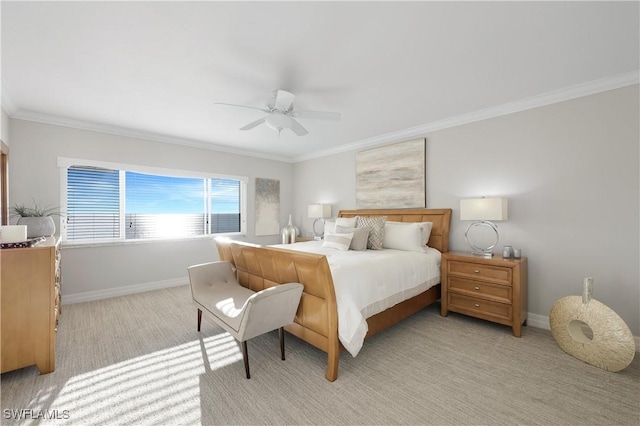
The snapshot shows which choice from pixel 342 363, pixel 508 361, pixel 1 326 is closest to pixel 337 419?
pixel 342 363

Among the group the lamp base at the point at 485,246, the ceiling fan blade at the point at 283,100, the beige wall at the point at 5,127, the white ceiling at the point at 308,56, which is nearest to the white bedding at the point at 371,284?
the lamp base at the point at 485,246

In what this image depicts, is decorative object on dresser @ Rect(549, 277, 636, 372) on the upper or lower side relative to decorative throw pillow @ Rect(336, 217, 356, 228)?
lower

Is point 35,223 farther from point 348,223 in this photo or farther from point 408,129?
point 408,129

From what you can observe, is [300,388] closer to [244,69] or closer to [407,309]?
[407,309]

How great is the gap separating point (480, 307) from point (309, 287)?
212cm

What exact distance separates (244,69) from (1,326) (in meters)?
2.77

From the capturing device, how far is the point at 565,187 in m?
2.91

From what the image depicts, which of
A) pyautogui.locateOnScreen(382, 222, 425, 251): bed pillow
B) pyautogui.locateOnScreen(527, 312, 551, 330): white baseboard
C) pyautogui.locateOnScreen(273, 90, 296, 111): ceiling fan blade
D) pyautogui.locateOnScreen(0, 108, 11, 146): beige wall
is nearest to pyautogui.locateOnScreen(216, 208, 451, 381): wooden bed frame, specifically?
pyautogui.locateOnScreen(382, 222, 425, 251): bed pillow

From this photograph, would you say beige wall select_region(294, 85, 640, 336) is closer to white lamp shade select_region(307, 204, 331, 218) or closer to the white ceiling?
the white ceiling

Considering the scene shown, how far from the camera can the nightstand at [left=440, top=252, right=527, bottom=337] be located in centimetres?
283

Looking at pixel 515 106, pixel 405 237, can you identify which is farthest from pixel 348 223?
pixel 515 106

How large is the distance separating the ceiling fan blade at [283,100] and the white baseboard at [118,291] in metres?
3.64

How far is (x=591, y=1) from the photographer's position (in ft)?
5.52

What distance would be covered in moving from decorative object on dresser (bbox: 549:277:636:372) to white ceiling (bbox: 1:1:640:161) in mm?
1969
